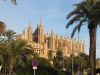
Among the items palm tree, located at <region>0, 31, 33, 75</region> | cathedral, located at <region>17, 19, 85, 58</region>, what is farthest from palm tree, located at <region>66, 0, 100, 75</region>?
cathedral, located at <region>17, 19, 85, 58</region>

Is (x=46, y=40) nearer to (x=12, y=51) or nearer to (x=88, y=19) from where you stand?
(x=12, y=51)

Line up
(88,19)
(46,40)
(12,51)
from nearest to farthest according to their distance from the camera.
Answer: (88,19)
(12,51)
(46,40)

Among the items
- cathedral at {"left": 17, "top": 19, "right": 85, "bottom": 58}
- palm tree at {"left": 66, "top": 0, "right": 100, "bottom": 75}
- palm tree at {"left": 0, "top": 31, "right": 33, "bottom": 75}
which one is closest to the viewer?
palm tree at {"left": 66, "top": 0, "right": 100, "bottom": 75}

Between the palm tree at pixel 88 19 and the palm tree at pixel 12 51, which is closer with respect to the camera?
the palm tree at pixel 88 19

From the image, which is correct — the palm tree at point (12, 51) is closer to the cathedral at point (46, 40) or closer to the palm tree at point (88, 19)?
the palm tree at point (88, 19)

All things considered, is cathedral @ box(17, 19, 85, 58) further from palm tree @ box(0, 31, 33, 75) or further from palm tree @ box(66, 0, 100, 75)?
palm tree @ box(66, 0, 100, 75)

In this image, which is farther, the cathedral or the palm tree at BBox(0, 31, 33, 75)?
A: the cathedral

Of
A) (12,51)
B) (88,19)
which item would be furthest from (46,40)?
(88,19)

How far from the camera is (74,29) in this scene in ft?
115

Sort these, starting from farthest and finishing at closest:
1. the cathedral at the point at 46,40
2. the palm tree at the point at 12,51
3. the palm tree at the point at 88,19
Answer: the cathedral at the point at 46,40, the palm tree at the point at 12,51, the palm tree at the point at 88,19

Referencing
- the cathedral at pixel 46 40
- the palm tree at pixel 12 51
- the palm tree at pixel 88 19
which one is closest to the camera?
the palm tree at pixel 88 19

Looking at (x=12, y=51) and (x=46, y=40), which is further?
(x=46, y=40)

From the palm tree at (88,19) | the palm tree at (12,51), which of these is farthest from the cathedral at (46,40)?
the palm tree at (88,19)

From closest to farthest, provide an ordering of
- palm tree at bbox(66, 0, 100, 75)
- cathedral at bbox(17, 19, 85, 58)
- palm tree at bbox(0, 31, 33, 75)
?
palm tree at bbox(66, 0, 100, 75)
palm tree at bbox(0, 31, 33, 75)
cathedral at bbox(17, 19, 85, 58)
